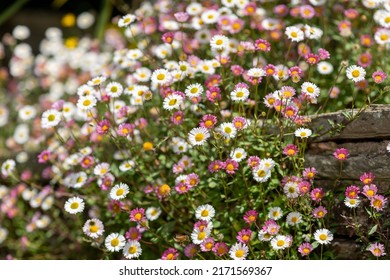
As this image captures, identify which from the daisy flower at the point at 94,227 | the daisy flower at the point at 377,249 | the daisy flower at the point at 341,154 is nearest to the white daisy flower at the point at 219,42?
the daisy flower at the point at 341,154

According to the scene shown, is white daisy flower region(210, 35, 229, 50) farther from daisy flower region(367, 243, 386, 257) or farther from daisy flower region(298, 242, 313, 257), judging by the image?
daisy flower region(367, 243, 386, 257)

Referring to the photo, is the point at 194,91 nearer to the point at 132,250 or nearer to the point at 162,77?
the point at 162,77

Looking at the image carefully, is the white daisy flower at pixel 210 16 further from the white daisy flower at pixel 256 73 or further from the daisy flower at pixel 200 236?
the daisy flower at pixel 200 236

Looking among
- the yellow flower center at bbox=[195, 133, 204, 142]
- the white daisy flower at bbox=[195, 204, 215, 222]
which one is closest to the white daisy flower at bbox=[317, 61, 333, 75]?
the yellow flower center at bbox=[195, 133, 204, 142]

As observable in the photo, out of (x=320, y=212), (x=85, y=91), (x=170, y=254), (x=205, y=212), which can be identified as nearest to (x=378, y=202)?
(x=320, y=212)

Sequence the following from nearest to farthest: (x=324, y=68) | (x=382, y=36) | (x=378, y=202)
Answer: (x=378, y=202)
(x=382, y=36)
(x=324, y=68)

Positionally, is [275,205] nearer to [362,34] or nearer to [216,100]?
[216,100]

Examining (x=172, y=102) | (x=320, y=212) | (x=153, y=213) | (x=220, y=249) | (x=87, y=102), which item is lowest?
(x=153, y=213)
